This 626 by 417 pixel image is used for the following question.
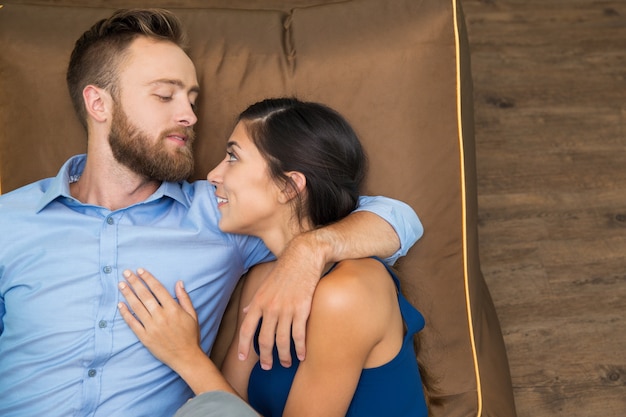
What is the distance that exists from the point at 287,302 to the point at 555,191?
1.63m

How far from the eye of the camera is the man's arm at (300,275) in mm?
1361

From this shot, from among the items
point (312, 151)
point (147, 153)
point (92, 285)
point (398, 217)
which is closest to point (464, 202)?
point (398, 217)

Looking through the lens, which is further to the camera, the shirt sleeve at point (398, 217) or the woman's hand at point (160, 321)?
the shirt sleeve at point (398, 217)

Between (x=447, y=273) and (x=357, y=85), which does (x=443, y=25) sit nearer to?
(x=357, y=85)

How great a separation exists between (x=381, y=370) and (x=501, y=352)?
24.4 inches

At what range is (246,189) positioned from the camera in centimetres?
157

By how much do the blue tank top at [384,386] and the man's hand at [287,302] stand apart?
0.21ft

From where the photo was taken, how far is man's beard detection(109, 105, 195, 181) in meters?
1.71

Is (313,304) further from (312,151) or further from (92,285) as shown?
(92,285)

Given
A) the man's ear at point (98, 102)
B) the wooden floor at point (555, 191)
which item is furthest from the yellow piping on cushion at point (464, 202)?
the man's ear at point (98, 102)

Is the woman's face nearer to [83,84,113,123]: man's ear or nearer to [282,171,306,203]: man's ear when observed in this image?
[282,171,306,203]: man's ear

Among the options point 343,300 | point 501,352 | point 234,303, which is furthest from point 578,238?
point 343,300

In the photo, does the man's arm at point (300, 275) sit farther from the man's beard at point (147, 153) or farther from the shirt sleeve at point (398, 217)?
the man's beard at point (147, 153)

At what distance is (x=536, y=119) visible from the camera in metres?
2.94
